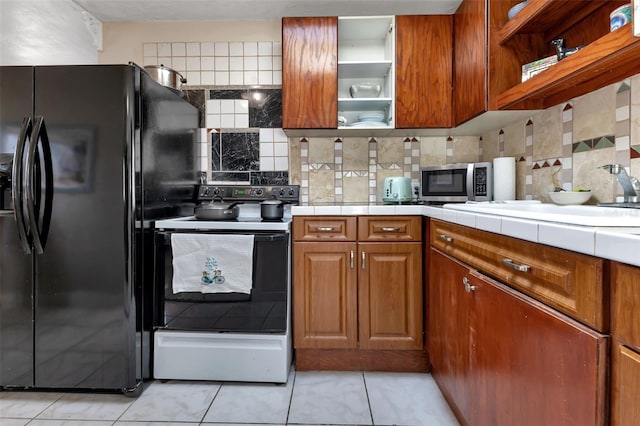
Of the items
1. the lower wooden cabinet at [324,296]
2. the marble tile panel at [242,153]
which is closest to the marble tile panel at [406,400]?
the lower wooden cabinet at [324,296]

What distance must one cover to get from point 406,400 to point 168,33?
2.83 metres

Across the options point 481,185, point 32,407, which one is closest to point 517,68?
point 481,185

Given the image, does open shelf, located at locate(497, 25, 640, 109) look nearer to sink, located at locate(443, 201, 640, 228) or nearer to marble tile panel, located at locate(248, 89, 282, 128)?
sink, located at locate(443, 201, 640, 228)

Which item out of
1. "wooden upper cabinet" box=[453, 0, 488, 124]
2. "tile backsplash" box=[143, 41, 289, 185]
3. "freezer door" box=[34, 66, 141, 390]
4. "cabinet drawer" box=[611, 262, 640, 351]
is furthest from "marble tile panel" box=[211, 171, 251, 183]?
"cabinet drawer" box=[611, 262, 640, 351]

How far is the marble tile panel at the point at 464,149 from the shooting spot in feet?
7.90

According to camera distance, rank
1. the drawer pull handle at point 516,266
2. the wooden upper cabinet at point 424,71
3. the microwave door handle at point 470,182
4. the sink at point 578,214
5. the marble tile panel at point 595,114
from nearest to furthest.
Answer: the sink at point 578,214, the drawer pull handle at point 516,266, the marble tile panel at point 595,114, the microwave door handle at point 470,182, the wooden upper cabinet at point 424,71

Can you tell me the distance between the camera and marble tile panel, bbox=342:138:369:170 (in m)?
2.44

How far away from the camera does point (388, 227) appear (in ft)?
6.07

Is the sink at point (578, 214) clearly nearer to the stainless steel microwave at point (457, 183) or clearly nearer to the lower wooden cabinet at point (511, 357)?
the lower wooden cabinet at point (511, 357)

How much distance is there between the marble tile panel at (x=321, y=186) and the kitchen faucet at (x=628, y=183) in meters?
1.59

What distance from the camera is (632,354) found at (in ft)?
1.89

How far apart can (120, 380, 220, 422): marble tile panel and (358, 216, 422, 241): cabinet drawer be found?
3.67 ft

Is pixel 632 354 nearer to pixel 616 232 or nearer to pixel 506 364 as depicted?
pixel 616 232

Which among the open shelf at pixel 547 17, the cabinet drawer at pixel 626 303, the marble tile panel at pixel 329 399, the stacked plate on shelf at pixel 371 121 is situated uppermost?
the open shelf at pixel 547 17
